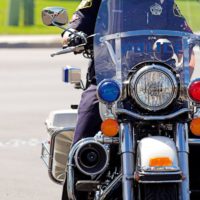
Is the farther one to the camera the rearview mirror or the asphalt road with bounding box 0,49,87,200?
the asphalt road with bounding box 0,49,87,200

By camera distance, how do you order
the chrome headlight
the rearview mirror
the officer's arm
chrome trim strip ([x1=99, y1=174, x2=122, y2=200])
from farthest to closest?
the officer's arm → the rearview mirror → chrome trim strip ([x1=99, y1=174, x2=122, y2=200]) → the chrome headlight

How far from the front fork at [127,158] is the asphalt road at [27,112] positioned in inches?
113

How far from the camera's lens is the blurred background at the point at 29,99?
8671 mm

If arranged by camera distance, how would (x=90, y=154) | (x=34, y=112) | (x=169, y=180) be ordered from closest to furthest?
(x=169, y=180)
(x=90, y=154)
(x=34, y=112)

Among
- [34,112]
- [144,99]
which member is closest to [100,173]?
[144,99]

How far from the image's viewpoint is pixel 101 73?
19.2ft

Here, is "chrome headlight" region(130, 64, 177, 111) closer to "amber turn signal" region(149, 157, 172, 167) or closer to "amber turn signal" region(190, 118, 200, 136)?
"amber turn signal" region(190, 118, 200, 136)

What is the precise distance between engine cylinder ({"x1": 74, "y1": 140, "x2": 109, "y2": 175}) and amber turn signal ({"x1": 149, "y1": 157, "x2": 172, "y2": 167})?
1.46 feet

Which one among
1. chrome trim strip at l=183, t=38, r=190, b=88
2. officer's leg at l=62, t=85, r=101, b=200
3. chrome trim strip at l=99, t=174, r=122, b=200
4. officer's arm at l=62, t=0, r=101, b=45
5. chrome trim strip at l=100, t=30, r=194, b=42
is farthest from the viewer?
officer's arm at l=62, t=0, r=101, b=45

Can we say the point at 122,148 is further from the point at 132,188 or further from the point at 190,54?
the point at 190,54

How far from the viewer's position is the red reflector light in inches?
212

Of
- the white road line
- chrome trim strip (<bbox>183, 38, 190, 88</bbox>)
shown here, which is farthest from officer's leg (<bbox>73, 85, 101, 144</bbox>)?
the white road line

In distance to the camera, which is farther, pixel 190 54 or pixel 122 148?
pixel 190 54

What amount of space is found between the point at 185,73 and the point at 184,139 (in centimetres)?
45
